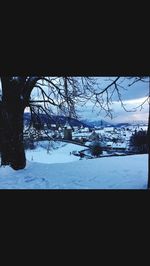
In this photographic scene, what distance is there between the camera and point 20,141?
5719 mm

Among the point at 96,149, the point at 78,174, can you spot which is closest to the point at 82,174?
the point at 78,174

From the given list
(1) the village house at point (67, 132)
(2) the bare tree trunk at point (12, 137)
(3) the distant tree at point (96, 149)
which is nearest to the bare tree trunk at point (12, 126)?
(2) the bare tree trunk at point (12, 137)

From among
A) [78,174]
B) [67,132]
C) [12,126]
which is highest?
A: [12,126]

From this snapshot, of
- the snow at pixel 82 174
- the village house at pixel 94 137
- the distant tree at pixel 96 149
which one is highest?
the village house at pixel 94 137

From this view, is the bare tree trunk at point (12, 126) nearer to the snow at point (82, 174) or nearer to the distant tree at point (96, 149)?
the snow at point (82, 174)

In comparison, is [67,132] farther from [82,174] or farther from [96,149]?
[82,174]

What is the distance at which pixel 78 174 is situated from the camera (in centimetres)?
488

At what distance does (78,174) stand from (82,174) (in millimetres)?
90

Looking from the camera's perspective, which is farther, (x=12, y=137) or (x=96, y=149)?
Answer: (x=96, y=149)

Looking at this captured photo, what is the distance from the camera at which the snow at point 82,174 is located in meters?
4.11
